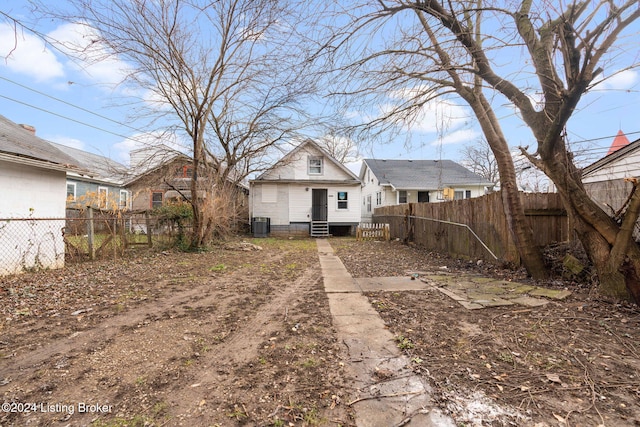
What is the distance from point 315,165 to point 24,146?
43.0ft

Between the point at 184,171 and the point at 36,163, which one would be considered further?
the point at 184,171

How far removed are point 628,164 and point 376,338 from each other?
368 inches

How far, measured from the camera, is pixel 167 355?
295 cm

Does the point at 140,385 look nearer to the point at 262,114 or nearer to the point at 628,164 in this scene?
the point at 628,164

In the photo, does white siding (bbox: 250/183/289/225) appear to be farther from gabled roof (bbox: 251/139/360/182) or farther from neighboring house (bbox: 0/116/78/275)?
neighboring house (bbox: 0/116/78/275)

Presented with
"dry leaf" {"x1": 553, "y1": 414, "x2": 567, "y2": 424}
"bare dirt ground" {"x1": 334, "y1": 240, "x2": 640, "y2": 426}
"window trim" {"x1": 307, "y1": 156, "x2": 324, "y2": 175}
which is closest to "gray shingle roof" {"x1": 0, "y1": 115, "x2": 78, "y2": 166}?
"bare dirt ground" {"x1": 334, "y1": 240, "x2": 640, "y2": 426}

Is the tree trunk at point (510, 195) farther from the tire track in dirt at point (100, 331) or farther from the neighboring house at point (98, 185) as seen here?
the neighboring house at point (98, 185)

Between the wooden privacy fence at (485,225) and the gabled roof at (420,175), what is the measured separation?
11092 mm

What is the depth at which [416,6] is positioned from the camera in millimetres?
4840

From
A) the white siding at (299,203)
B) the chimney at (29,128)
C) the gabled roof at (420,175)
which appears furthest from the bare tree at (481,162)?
the chimney at (29,128)

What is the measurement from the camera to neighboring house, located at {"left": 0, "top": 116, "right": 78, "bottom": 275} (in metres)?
6.32

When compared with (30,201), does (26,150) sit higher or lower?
higher

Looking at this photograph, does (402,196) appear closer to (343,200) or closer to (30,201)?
(343,200)

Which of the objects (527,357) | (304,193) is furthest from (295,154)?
(527,357)
